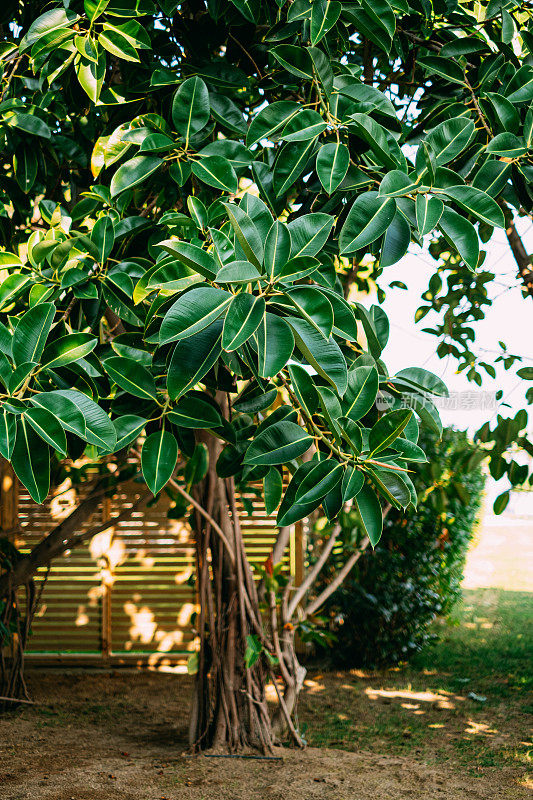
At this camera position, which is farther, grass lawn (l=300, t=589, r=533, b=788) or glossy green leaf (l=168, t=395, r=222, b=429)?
grass lawn (l=300, t=589, r=533, b=788)

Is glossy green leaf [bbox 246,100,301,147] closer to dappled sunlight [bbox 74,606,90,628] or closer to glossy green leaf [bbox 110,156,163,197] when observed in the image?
glossy green leaf [bbox 110,156,163,197]

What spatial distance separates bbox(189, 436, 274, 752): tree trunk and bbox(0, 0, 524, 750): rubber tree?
120cm

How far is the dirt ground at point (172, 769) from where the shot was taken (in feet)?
9.68

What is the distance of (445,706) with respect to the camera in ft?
14.8

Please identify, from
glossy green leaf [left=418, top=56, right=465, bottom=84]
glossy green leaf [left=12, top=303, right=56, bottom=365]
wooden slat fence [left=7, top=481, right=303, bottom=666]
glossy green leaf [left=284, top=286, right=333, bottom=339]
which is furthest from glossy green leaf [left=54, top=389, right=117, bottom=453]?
wooden slat fence [left=7, top=481, right=303, bottom=666]

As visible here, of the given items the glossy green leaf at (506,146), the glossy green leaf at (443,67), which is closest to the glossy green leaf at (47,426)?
the glossy green leaf at (506,146)

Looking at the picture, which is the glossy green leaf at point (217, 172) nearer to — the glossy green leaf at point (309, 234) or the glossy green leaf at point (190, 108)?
the glossy green leaf at point (190, 108)

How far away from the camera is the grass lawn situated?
12.1ft

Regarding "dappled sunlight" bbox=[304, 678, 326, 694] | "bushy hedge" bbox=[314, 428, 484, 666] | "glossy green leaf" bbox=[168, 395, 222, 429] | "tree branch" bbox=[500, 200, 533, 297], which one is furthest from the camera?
"bushy hedge" bbox=[314, 428, 484, 666]

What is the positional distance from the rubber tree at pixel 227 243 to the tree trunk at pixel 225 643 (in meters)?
1.20

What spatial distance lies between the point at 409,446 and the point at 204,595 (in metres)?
2.08

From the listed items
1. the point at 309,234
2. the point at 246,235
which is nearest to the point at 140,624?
the point at 309,234

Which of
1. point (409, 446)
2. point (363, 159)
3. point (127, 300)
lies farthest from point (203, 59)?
point (409, 446)

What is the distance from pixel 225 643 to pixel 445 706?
203 cm
